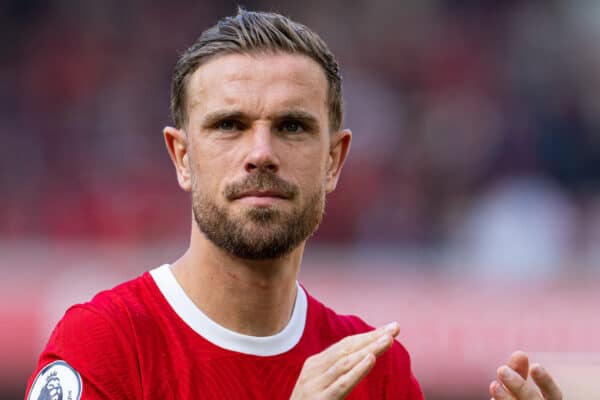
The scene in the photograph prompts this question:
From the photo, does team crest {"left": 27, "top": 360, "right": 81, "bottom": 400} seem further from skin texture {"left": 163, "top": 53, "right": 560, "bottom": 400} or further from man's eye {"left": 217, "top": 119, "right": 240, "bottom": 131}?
man's eye {"left": 217, "top": 119, "right": 240, "bottom": 131}

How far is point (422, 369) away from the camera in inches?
346

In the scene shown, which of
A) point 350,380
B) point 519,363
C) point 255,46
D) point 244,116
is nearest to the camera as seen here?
point 350,380

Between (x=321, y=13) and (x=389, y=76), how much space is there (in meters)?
1.74

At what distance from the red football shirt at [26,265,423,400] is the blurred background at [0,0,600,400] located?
17.2 ft

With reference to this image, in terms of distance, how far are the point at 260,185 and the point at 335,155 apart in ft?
1.71

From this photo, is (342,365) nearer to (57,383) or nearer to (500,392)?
(500,392)

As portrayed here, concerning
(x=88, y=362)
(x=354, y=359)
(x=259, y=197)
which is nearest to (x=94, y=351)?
(x=88, y=362)

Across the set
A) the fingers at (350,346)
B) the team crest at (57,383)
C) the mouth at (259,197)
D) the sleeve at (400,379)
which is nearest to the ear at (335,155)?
the mouth at (259,197)

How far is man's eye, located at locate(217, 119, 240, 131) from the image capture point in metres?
3.30

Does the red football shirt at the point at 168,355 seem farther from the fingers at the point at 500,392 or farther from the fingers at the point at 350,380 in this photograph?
the fingers at the point at 350,380

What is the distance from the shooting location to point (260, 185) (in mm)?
3189

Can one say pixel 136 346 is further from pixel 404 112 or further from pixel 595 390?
pixel 404 112

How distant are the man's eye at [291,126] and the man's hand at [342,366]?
801 millimetres

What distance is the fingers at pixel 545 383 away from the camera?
123 inches
